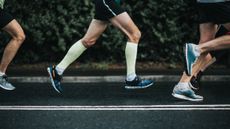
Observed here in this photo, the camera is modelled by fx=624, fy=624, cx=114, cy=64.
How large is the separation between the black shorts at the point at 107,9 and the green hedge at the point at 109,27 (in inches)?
121

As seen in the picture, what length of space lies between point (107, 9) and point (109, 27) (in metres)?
3.26

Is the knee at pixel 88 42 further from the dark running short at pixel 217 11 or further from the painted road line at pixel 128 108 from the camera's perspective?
the dark running short at pixel 217 11

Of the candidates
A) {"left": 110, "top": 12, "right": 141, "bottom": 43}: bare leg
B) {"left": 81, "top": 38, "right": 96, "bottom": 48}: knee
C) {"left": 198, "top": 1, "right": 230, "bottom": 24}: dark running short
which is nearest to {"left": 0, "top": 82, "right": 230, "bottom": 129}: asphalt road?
{"left": 81, "top": 38, "right": 96, "bottom": 48}: knee

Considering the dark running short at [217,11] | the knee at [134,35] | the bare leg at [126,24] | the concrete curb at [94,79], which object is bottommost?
the concrete curb at [94,79]

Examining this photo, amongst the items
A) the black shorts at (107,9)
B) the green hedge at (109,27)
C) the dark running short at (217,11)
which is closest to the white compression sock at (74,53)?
the black shorts at (107,9)

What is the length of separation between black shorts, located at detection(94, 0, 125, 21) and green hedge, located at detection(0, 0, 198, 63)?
3078 millimetres

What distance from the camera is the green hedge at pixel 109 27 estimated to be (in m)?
10.8

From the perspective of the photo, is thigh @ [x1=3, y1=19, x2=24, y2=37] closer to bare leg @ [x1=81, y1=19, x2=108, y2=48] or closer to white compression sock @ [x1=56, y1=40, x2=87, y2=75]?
white compression sock @ [x1=56, y1=40, x2=87, y2=75]

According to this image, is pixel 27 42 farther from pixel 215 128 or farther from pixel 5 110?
pixel 215 128

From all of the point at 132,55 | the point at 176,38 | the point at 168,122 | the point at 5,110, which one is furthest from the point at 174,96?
the point at 176,38

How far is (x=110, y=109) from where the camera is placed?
698 cm

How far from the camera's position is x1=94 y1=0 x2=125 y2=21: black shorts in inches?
302

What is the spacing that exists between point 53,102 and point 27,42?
3.80 metres

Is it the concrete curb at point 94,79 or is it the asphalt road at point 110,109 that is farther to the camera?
the concrete curb at point 94,79
